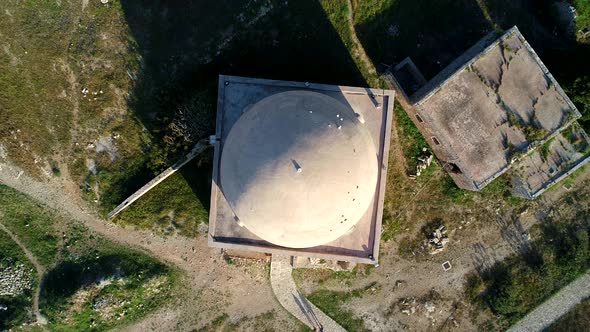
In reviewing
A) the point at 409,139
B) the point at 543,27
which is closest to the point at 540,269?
the point at 409,139

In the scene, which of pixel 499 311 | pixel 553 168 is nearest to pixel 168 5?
pixel 553 168

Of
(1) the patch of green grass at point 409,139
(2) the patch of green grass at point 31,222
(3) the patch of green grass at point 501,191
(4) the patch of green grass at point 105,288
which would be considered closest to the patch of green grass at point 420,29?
(1) the patch of green grass at point 409,139

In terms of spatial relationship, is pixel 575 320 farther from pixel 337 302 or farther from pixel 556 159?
pixel 337 302

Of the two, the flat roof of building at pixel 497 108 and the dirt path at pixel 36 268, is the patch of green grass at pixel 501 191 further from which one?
the dirt path at pixel 36 268

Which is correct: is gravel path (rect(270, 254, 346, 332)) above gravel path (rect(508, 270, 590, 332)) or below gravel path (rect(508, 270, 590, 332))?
above

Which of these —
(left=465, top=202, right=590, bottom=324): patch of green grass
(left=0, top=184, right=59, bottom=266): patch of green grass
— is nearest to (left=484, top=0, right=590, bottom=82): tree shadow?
(left=465, top=202, right=590, bottom=324): patch of green grass

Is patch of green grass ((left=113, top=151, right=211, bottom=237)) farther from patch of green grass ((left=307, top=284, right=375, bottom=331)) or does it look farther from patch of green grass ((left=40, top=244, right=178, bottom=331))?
patch of green grass ((left=307, top=284, right=375, bottom=331))

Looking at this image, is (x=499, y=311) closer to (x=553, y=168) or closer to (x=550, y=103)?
(x=553, y=168)
